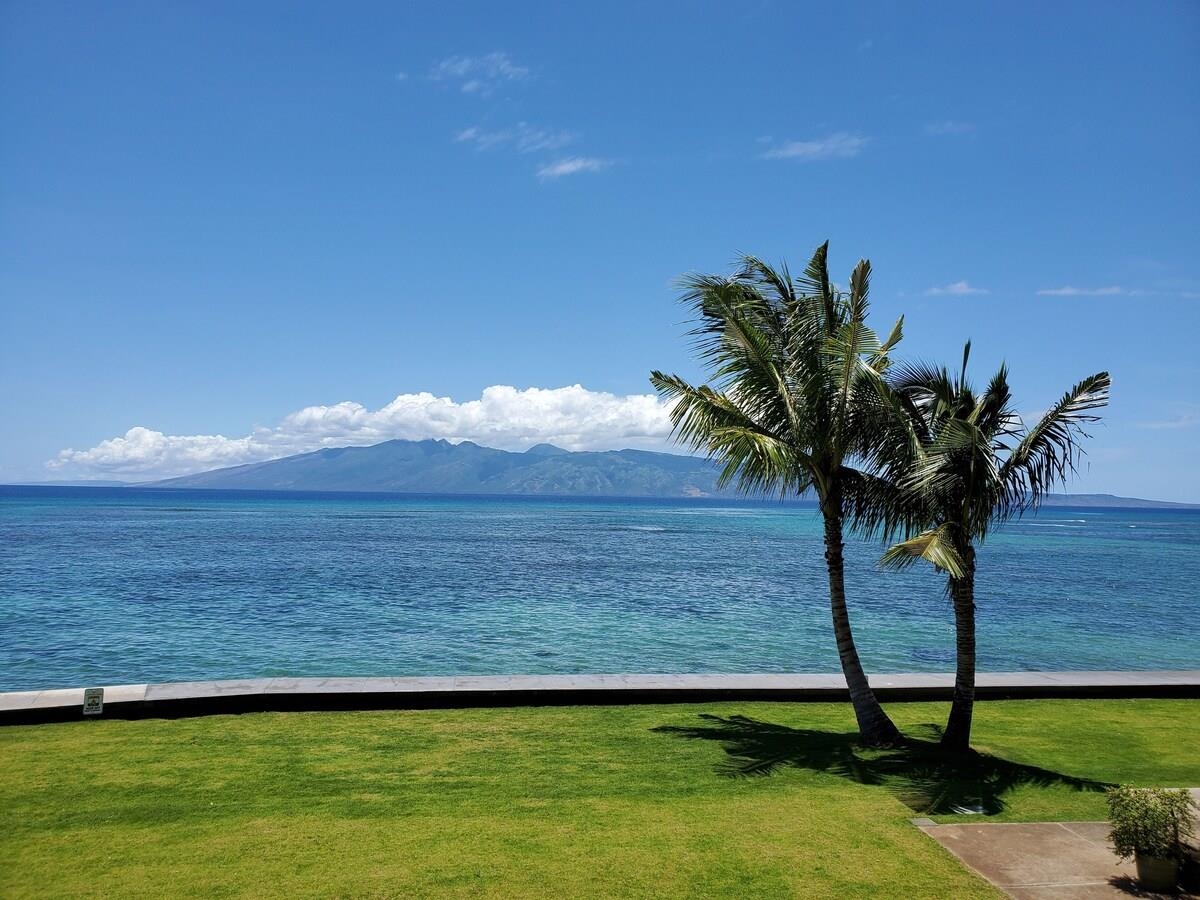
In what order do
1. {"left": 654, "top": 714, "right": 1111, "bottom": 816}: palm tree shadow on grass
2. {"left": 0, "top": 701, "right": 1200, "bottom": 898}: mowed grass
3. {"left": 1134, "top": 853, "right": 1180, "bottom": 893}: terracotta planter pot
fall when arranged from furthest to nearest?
{"left": 654, "top": 714, "right": 1111, "bottom": 816}: palm tree shadow on grass
{"left": 0, "top": 701, "right": 1200, "bottom": 898}: mowed grass
{"left": 1134, "top": 853, "right": 1180, "bottom": 893}: terracotta planter pot

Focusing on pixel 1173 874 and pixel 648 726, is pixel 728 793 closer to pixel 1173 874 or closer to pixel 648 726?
pixel 648 726

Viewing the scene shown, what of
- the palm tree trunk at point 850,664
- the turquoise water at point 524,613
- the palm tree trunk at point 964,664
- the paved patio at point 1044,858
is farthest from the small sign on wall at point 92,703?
the palm tree trunk at point 964,664

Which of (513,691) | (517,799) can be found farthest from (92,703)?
(517,799)

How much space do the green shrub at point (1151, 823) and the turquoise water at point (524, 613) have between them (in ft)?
A: 44.8

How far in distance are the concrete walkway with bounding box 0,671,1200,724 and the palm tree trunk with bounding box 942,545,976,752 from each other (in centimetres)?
254

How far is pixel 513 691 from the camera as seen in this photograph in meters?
11.7

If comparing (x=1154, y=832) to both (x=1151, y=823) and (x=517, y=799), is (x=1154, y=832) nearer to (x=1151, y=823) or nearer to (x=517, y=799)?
(x=1151, y=823)

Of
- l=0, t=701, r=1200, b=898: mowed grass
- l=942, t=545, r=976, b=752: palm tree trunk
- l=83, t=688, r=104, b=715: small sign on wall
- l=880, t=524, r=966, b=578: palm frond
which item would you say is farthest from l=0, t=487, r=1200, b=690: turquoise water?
l=880, t=524, r=966, b=578: palm frond

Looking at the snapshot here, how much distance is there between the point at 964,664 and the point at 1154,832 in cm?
406

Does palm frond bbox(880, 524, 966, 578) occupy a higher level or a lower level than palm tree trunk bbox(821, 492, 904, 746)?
higher

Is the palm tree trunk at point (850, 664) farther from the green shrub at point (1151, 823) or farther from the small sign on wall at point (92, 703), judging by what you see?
Result: the small sign on wall at point (92, 703)

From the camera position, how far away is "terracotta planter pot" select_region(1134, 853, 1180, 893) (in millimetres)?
6125

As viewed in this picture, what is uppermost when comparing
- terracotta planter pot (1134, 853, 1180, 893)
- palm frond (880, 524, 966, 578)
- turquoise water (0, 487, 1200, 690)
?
palm frond (880, 524, 966, 578)

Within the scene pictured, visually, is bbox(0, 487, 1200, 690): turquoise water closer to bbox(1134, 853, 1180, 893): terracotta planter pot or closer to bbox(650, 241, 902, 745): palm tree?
bbox(650, 241, 902, 745): palm tree
